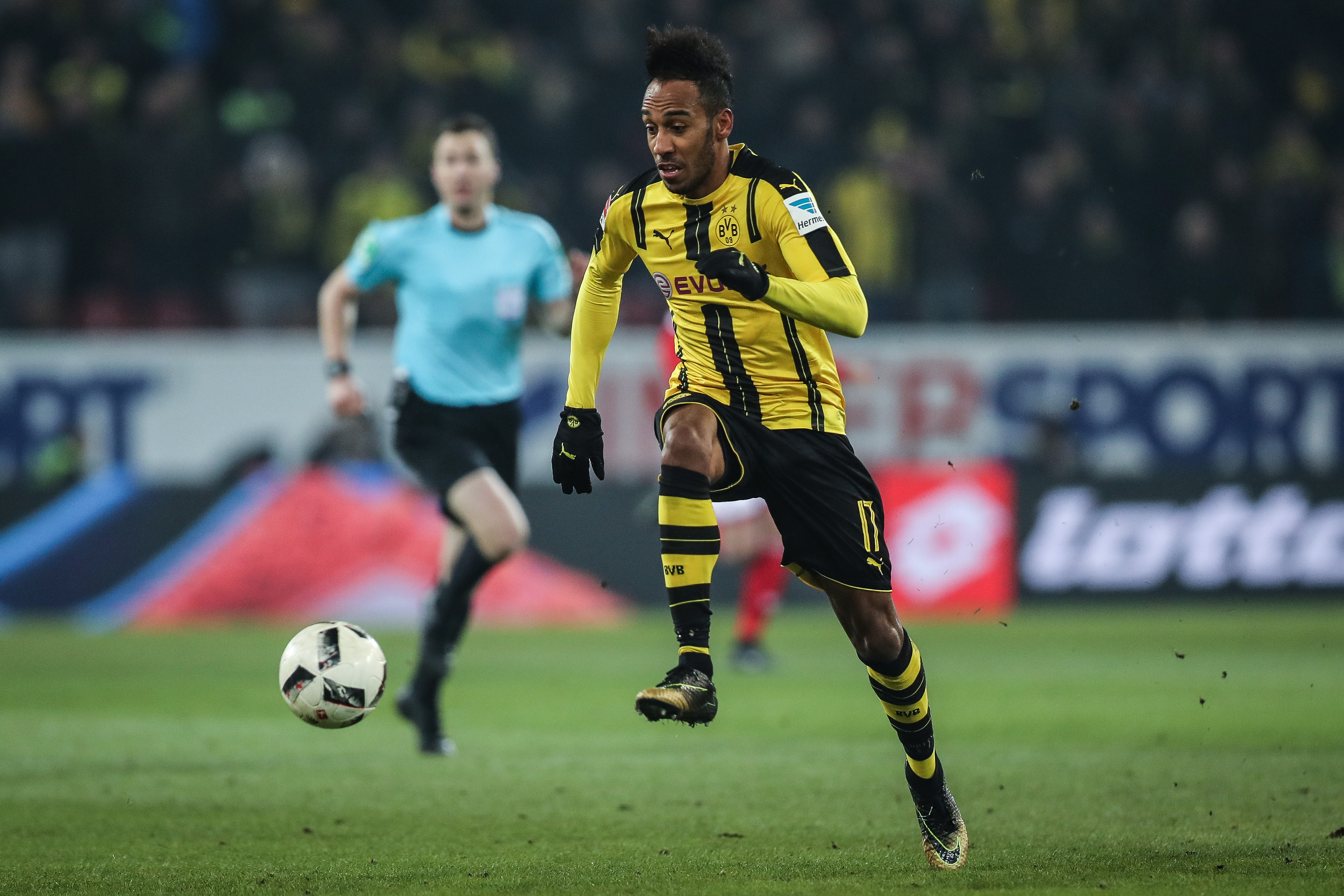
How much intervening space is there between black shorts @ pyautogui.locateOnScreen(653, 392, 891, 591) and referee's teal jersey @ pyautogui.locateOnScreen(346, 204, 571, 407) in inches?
111

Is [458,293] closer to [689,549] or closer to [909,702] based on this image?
[689,549]

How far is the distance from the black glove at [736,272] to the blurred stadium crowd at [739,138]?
10468 millimetres

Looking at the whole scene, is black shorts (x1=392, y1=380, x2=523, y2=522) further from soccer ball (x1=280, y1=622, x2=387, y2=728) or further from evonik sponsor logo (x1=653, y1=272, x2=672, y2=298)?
evonik sponsor logo (x1=653, y1=272, x2=672, y2=298)

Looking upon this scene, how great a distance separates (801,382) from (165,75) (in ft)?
39.2

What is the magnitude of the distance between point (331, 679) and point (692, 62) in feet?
7.63

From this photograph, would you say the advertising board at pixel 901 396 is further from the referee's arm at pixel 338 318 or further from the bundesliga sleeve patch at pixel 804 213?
the bundesliga sleeve patch at pixel 804 213

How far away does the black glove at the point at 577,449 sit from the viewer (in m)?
4.74

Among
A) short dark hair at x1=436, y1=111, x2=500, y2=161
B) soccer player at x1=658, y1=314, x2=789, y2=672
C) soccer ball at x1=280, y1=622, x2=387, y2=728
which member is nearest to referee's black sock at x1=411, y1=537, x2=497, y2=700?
soccer ball at x1=280, y1=622, x2=387, y2=728

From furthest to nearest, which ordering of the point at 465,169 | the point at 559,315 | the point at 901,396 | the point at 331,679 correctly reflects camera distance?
1. the point at 901,396
2. the point at 559,315
3. the point at 465,169
4. the point at 331,679

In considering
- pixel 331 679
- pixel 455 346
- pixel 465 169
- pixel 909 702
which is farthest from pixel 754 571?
pixel 909 702

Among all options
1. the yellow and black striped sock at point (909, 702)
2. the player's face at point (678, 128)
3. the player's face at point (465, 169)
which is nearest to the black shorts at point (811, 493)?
the yellow and black striped sock at point (909, 702)

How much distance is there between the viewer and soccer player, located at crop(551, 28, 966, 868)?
4.55m

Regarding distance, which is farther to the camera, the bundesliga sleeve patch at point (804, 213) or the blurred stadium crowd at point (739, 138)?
the blurred stadium crowd at point (739, 138)

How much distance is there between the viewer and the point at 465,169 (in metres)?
7.33
